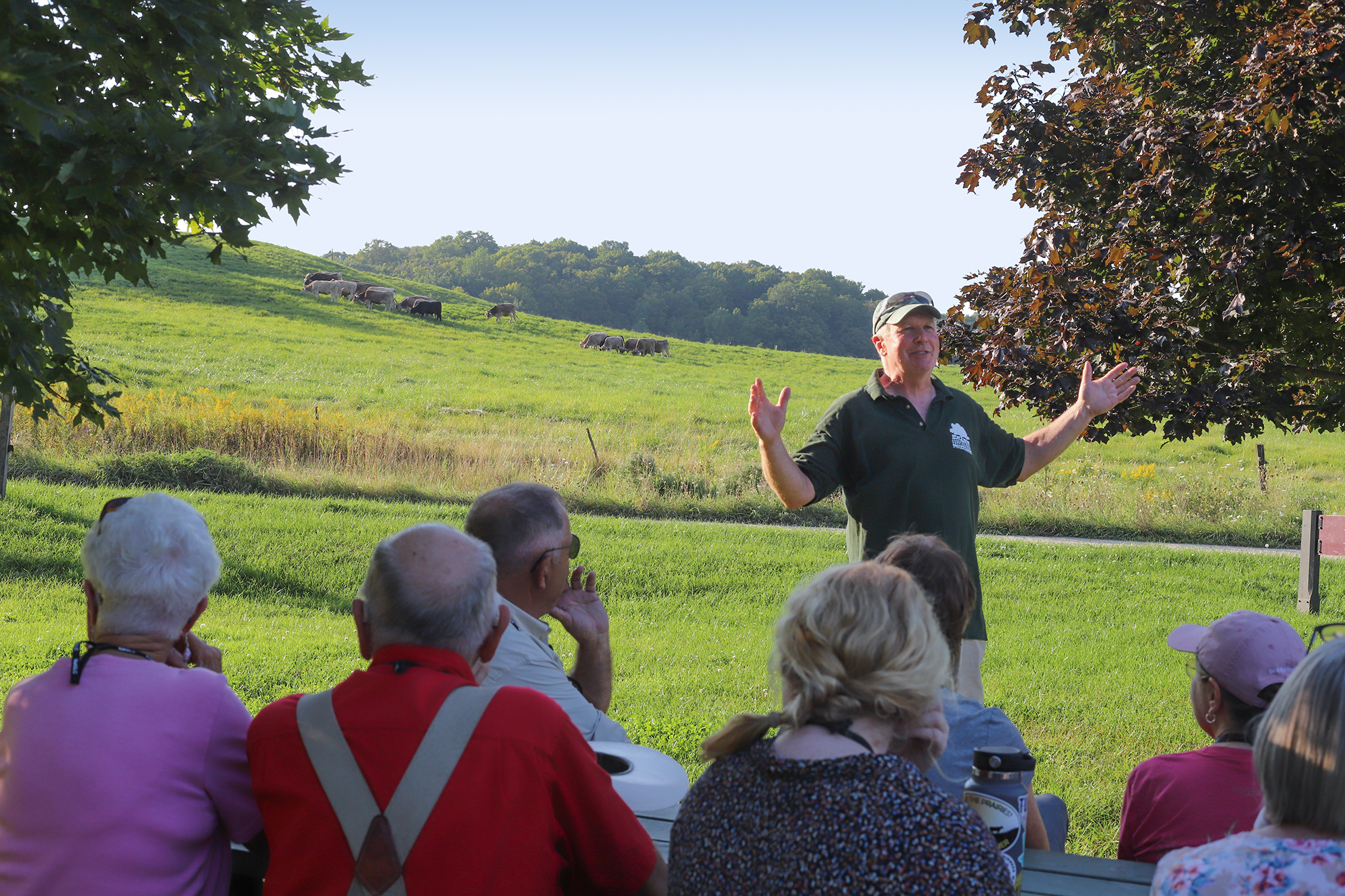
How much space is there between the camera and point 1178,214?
219 inches

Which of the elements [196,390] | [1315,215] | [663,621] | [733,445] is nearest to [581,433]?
[733,445]

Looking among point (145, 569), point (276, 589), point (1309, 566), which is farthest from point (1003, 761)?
point (1309, 566)

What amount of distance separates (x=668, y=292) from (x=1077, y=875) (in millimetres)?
95550

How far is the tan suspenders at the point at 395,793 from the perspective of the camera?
1.91 meters

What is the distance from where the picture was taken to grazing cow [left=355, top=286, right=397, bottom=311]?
164 feet

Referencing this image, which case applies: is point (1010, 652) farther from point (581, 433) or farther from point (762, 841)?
point (581, 433)

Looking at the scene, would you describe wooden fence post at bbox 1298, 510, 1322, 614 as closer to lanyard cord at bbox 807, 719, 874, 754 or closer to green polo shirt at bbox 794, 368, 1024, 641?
green polo shirt at bbox 794, 368, 1024, 641

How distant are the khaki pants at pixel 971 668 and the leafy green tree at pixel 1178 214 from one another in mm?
2043

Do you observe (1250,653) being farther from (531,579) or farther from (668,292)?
(668,292)

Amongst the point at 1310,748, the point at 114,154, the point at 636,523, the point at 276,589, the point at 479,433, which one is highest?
the point at 114,154

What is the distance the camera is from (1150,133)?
5.16 m

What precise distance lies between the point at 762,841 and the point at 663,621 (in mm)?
7094

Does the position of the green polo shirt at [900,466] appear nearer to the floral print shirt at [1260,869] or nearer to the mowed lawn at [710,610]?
the mowed lawn at [710,610]

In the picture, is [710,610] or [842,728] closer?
[842,728]
